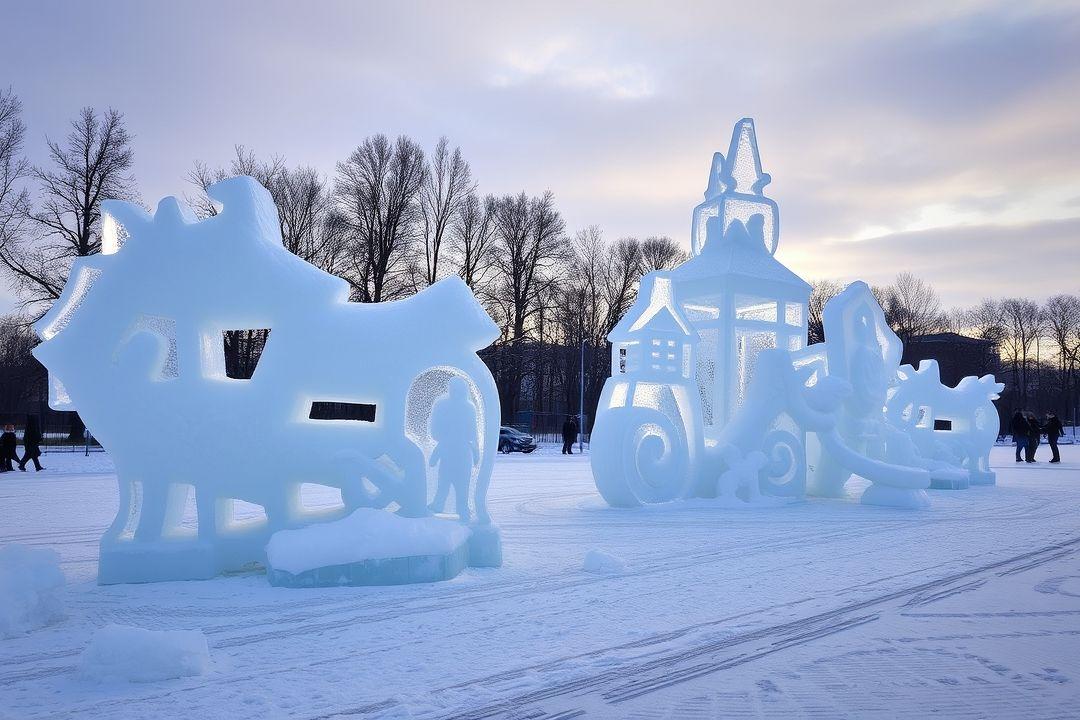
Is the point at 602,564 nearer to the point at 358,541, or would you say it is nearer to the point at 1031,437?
the point at 358,541

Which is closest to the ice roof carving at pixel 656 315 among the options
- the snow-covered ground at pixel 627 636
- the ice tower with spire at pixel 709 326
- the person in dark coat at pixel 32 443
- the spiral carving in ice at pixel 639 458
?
the ice tower with spire at pixel 709 326

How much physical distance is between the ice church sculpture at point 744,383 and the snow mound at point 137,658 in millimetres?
7953

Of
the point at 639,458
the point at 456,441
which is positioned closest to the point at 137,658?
the point at 456,441

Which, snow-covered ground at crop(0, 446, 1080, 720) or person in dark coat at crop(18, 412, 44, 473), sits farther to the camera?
person in dark coat at crop(18, 412, 44, 473)

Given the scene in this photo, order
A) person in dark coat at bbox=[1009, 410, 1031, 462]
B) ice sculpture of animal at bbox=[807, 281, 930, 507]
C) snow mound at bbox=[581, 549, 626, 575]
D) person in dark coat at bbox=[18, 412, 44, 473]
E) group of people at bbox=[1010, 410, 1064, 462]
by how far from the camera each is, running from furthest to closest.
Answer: person in dark coat at bbox=[1009, 410, 1031, 462], group of people at bbox=[1010, 410, 1064, 462], person in dark coat at bbox=[18, 412, 44, 473], ice sculpture of animal at bbox=[807, 281, 930, 507], snow mound at bbox=[581, 549, 626, 575]

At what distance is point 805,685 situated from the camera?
164 inches

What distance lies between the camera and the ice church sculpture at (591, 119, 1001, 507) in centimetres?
1193

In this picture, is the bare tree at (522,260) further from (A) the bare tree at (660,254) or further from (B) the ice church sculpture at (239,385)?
(B) the ice church sculpture at (239,385)

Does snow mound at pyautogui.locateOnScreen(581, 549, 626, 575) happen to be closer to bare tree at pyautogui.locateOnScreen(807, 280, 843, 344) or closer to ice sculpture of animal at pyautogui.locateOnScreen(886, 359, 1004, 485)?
ice sculpture of animal at pyautogui.locateOnScreen(886, 359, 1004, 485)

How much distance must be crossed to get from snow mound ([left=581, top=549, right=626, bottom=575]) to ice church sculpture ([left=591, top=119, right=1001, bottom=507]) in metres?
4.43

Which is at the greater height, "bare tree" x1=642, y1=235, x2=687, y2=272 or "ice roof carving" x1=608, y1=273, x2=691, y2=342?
"bare tree" x1=642, y1=235, x2=687, y2=272

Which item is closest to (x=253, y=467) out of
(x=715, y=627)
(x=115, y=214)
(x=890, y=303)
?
(x=115, y=214)

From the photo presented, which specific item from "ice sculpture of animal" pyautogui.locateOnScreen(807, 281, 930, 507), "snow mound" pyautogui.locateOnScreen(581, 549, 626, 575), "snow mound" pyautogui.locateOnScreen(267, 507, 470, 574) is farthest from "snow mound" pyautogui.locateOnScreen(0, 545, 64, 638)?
"ice sculpture of animal" pyautogui.locateOnScreen(807, 281, 930, 507)

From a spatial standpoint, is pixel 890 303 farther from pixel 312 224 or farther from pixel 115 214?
pixel 115 214
